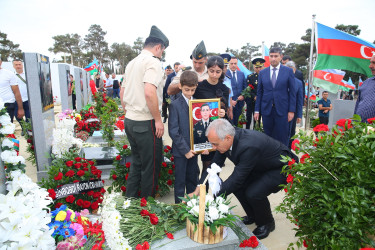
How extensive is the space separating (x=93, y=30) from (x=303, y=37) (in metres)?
42.3

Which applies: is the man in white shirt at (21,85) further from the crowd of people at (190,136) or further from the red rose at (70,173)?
the crowd of people at (190,136)

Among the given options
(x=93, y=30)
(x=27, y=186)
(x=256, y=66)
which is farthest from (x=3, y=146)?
(x=93, y=30)

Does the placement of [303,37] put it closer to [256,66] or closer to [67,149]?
[256,66]

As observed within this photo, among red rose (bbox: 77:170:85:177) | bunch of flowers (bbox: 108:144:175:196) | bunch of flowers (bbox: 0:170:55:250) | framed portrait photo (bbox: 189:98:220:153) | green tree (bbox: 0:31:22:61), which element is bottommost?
bunch of flowers (bbox: 108:144:175:196)

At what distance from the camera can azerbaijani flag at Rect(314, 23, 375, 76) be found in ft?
17.1

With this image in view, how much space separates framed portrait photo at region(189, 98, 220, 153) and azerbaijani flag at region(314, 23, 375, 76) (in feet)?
12.2

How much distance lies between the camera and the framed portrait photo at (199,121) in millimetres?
3205

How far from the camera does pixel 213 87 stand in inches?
141

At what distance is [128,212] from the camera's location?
2.51 meters

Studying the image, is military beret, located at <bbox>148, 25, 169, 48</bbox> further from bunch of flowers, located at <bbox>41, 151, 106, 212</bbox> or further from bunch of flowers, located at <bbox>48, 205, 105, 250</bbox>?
bunch of flowers, located at <bbox>48, 205, 105, 250</bbox>

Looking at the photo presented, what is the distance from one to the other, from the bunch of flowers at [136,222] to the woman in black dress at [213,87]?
3.80ft

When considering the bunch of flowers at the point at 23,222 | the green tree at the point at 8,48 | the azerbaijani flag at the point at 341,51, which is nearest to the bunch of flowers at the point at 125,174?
the bunch of flowers at the point at 23,222

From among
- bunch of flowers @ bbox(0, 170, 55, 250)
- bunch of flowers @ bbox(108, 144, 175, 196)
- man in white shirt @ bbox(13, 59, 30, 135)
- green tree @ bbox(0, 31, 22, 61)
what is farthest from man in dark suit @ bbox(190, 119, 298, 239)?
green tree @ bbox(0, 31, 22, 61)

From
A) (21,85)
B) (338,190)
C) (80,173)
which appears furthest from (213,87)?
(21,85)
